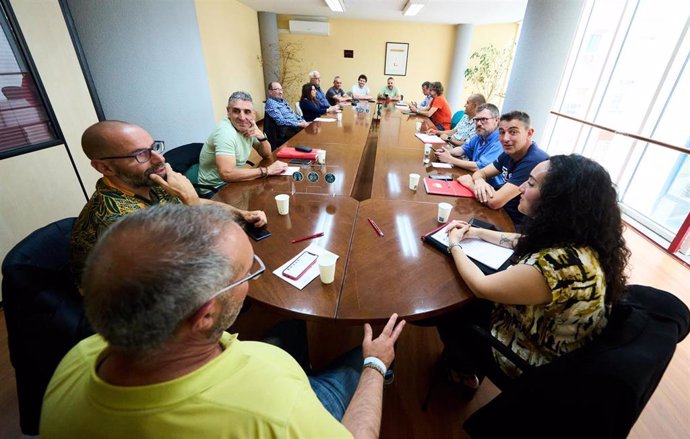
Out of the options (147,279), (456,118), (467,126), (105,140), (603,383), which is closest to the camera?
(147,279)

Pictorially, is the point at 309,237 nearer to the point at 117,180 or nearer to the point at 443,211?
the point at 443,211

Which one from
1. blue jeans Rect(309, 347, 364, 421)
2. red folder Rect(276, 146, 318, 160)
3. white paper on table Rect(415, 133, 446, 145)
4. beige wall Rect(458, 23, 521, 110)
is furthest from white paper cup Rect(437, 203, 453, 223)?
beige wall Rect(458, 23, 521, 110)

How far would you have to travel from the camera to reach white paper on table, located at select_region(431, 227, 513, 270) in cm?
119

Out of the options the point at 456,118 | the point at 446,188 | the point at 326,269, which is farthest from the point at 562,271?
the point at 456,118

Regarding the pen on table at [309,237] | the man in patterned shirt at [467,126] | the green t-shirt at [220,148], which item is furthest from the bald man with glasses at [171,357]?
the man in patterned shirt at [467,126]

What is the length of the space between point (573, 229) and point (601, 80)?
198 inches

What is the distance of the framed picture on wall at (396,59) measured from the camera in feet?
26.7

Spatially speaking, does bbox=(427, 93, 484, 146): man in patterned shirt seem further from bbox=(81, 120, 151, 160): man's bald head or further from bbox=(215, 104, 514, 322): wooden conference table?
bbox=(81, 120, 151, 160): man's bald head

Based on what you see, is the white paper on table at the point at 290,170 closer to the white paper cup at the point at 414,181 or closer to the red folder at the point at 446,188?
the white paper cup at the point at 414,181

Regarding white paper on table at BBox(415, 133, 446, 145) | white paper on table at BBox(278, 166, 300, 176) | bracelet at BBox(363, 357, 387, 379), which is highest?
white paper on table at BBox(415, 133, 446, 145)

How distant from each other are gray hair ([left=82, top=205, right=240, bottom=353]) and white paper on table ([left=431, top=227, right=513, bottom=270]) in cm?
105

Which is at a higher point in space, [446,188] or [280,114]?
[280,114]

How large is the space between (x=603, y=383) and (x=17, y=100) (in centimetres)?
328

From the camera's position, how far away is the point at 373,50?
27.0ft
